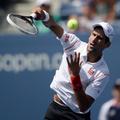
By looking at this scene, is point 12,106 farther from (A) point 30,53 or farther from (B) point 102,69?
(B) point 102,69

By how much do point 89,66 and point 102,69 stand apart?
13 centimetres

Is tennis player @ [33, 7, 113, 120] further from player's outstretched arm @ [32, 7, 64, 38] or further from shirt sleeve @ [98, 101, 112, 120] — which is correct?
shirt sleeve @ [98, 101, 112, 120]

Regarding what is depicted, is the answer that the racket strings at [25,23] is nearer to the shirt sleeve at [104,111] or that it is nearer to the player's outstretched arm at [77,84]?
the player's outstretched arm at [77,84]

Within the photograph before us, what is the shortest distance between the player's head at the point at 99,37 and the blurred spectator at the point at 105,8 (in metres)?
4.84

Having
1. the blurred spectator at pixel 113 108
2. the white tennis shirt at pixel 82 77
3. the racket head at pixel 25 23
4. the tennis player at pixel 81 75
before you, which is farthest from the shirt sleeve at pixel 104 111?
the racket head at pixel 25 23

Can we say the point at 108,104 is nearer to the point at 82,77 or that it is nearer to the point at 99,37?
the point at 82,77

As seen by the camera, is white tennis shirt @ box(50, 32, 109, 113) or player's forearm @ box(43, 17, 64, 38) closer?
white tennis shirt @ box(50, 32, 109, 113)

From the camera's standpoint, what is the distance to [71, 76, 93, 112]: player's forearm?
21.6ft

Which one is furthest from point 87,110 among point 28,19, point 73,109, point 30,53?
point 30,53

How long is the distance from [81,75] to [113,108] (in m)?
2.43

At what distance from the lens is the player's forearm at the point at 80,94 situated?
6578 mm

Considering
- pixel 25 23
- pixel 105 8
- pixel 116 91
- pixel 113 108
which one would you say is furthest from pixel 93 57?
pixel 105 8

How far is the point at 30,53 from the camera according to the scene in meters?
9.97

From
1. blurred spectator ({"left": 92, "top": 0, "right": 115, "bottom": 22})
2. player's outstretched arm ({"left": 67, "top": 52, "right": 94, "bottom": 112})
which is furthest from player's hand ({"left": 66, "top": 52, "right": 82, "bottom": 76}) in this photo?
blurred spectator ({"left": 92, "top": 0, "right": 115, "bottom": 22})
